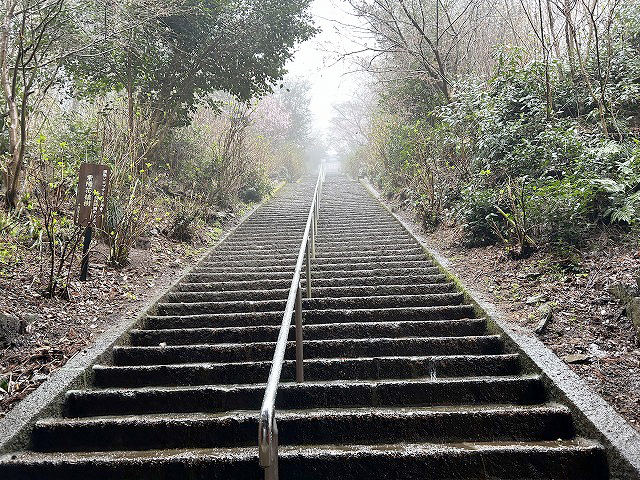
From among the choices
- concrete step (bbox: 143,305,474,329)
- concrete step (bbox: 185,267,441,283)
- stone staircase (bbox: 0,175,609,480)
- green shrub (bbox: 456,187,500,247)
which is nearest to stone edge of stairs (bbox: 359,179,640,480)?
stone staircase (bbox: 0,175,609,480)

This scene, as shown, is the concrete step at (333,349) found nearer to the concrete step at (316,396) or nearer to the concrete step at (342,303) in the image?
the concrete step at (316,396)

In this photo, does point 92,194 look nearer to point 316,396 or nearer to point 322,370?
point 322,370

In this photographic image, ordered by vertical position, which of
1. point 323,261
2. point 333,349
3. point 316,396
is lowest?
point 316,396

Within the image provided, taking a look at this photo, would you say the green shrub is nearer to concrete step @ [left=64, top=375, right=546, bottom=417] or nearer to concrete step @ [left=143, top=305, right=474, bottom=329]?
concrete step @ [left=143, top=305, right=474, bottom=329]

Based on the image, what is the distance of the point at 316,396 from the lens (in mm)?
3539

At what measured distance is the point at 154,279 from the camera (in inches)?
254

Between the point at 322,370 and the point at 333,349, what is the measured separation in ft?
1.11

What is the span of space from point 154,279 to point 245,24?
7281 mm

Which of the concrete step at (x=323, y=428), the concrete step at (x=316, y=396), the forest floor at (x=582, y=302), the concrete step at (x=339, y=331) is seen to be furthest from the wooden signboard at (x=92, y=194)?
the forest floor at (x=582, y=302)

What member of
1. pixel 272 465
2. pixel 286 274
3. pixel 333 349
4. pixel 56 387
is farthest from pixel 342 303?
pixel 272 465

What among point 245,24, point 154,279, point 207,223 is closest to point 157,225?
point 207,223

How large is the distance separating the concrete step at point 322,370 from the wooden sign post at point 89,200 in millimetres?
2093

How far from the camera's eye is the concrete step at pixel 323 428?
3.11 m

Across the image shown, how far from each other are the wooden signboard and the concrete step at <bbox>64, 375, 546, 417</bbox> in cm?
257
